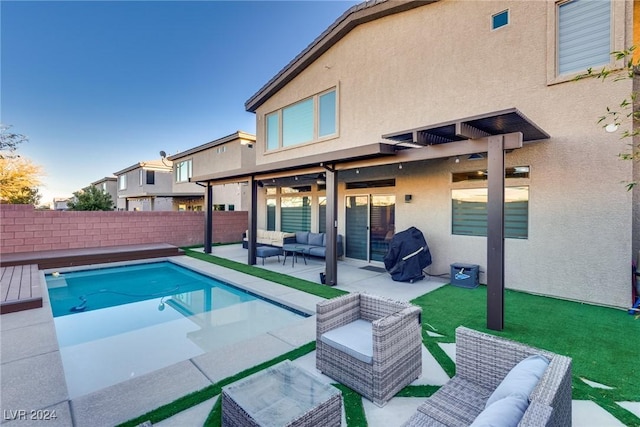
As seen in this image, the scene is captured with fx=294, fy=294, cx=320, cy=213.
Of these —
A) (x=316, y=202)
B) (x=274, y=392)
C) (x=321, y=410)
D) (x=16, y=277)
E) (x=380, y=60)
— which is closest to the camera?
(x=321, y=410)

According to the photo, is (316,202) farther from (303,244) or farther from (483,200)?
(483,200)

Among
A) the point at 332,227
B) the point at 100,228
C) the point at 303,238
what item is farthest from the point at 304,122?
the point at 100,228

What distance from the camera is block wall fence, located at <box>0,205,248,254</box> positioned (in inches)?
394

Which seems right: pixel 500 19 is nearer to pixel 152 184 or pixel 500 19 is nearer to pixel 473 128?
pixel 473 128

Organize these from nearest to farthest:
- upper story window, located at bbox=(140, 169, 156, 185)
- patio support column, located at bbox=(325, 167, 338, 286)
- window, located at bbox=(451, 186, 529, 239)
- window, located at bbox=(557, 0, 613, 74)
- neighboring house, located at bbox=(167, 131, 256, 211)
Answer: window, located at bbox=(557, 0, 613, 74)
window, located at bbox=(451, 186, 529, 239)
patio support column, located at bbox=(325, 167, 338, 286)
neighboring house, located at bbox=(167, 131, 256, 211)
upper story window, located at bbox=(140, 169, 156, 185)

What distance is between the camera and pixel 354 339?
3057mm

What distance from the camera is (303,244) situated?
35.6 feet

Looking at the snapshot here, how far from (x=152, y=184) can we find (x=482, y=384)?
26586 millimetres

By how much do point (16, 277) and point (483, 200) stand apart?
11537mm

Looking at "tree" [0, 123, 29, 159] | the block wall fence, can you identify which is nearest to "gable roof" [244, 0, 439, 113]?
the block wall fence

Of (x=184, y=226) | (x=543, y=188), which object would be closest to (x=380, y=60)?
(x=543, y=188)

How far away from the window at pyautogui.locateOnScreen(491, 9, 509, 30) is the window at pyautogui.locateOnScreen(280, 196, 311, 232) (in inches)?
309

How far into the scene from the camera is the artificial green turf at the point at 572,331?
9.83ft

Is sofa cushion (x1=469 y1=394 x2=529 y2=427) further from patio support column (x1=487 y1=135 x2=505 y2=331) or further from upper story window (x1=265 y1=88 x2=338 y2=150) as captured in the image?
upper story window (x1=265 y1=88 x2=338 y2=150)
